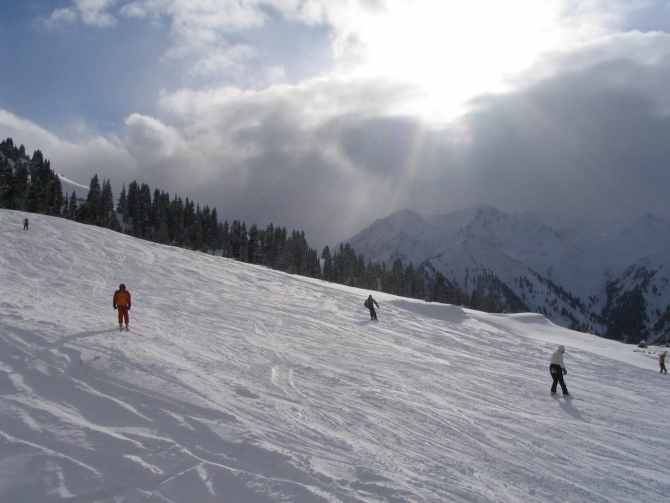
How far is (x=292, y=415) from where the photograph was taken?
853 cm

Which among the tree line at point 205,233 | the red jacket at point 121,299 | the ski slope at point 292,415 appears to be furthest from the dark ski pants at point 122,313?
the tree line at point 205,233

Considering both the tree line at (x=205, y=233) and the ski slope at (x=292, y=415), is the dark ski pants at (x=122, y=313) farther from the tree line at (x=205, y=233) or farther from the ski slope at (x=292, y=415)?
the tree line at (x=205, y=233)

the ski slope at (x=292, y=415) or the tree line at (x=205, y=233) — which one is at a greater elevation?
the tree line at (x=205, y=233)

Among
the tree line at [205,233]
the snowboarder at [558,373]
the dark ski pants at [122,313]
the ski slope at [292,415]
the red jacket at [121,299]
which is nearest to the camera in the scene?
the ski slope at [292,415]

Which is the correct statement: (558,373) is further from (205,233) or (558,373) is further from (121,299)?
(205,233)

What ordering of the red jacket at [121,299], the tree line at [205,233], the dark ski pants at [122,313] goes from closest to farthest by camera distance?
the dark ski pants at [122,313] → the red jacket at [121,299] → the tree line at [205,233]

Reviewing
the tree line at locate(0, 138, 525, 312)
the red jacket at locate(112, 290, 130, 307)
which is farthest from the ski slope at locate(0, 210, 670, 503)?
the tree line at locate(0, 138, 525, 312)

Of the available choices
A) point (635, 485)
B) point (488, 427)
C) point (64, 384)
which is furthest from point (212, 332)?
point (635, 485)

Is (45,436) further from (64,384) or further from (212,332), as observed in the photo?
(212,332)

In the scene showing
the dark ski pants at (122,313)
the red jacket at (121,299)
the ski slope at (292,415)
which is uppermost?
the red jacket at (121,299)

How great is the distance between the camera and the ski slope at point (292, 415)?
19.8 feet

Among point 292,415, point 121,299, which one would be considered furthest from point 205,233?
point 292,415

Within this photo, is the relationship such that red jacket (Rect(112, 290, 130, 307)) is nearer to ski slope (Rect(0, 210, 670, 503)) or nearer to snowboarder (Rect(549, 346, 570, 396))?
ski slope (Rect(0, 210, 670, 503))

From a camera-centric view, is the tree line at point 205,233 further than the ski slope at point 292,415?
Yes
